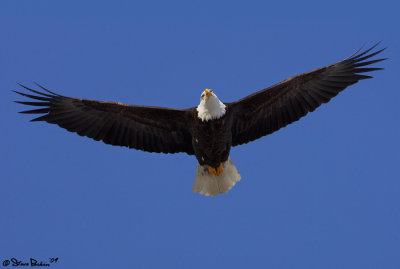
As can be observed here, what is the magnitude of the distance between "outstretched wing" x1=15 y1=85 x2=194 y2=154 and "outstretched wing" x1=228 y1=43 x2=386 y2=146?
1014 millimetres

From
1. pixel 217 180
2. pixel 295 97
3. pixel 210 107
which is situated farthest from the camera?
pixel 217 180

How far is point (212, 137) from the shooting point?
25.7 ft

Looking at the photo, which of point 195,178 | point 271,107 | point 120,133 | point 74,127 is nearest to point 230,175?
point 195,178

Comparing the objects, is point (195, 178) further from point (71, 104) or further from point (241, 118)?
point (71, 104)

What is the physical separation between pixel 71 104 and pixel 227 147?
2739 millimetres

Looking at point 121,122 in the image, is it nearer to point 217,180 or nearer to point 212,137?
point 212,137

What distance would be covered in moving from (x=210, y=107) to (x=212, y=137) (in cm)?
48

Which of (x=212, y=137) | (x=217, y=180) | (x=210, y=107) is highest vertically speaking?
(x=210, y=107)

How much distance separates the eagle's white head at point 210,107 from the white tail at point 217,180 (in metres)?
1.27

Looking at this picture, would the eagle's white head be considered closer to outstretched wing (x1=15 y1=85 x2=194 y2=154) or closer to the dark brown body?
the dark brown body

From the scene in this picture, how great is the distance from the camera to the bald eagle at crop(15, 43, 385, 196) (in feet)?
27.0

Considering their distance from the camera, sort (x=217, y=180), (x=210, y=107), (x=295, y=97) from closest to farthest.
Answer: (x=210, y=107) < (x=295, y=97) < (x=217, y=180)

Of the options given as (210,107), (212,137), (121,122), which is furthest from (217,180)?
(121,122)

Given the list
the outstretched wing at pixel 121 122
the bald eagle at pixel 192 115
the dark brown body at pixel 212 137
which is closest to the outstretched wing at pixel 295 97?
the bald eagle at pixel 192 115
